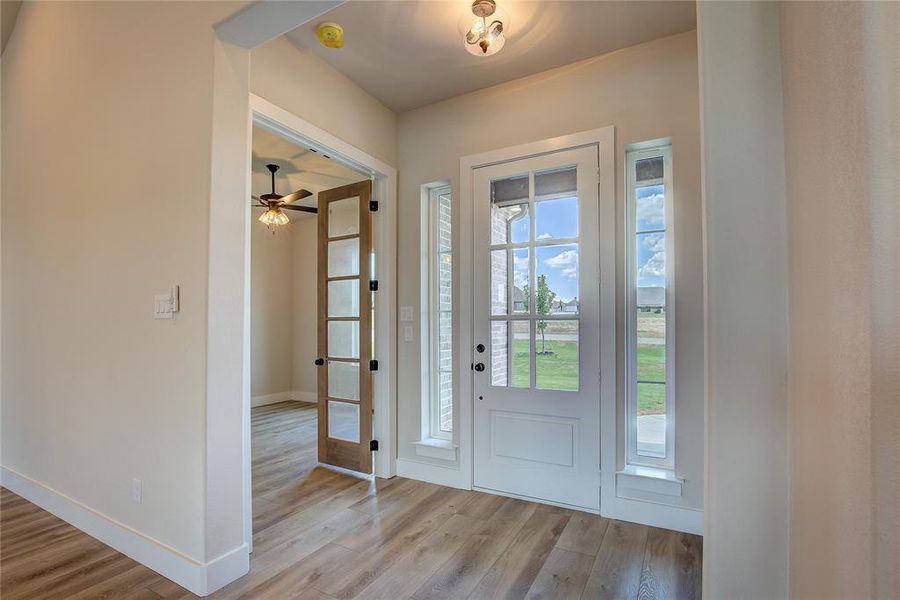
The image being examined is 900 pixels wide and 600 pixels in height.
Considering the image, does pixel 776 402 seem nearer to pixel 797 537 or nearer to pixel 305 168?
pixel 797 537

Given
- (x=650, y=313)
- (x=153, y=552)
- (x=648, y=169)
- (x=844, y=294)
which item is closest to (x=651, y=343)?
(x=650, y=313)

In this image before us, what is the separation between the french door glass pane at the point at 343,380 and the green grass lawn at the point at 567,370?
4.24 feet

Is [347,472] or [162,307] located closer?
[162,307]

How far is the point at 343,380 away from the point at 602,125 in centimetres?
268

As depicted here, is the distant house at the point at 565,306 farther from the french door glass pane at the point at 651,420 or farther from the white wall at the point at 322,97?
the white wall at the point at 322,97

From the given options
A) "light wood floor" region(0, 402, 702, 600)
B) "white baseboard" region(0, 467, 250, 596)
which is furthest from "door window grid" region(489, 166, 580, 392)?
"white baseboard" region(0, 467, 250, 596)

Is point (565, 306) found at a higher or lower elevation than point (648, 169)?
lower

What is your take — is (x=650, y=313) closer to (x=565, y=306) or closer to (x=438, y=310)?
(x=565, y=306)

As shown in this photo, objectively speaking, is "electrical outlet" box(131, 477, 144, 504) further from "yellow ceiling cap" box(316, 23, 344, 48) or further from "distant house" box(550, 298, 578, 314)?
"yellow ceiling cap" box(316, 23, 344, 48)

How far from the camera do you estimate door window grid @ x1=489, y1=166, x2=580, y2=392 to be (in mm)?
2600

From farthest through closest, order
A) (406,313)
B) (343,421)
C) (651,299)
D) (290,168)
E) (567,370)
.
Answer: (290,168) < (343,421) < (406,313) < (567,370) < (651,299)

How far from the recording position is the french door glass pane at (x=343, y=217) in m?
3.26

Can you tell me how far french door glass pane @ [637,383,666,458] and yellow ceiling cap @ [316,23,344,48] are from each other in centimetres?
277

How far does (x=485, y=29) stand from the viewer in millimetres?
2037
